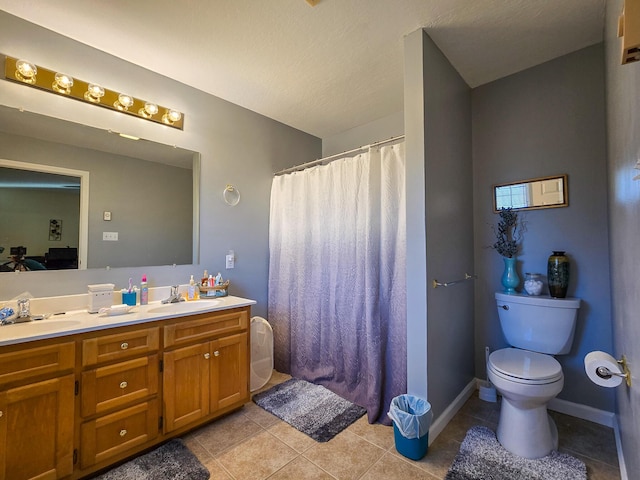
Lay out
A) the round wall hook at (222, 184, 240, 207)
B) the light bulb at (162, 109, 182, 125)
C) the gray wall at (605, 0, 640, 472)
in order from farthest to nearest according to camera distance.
Result: the round wall hook at (222, 184, 240, 207), the light bulb at (162, 109, 182, 125), the gray wall at (605, 0, 640, 472)

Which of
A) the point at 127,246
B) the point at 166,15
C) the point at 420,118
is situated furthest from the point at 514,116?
the point at 127,246

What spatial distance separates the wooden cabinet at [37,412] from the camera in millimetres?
1234

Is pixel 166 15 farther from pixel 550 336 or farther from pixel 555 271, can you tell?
pixel 550 336

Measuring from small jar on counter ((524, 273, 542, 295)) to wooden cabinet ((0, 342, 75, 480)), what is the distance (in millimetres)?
2767

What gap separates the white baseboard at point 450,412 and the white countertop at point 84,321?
4.79ft

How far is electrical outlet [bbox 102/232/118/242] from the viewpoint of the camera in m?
1.92

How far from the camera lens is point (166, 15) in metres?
1.64

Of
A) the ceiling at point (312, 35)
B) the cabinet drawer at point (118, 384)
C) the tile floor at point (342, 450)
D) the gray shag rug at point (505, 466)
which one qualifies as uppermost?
the ceiling at point (312, 35)

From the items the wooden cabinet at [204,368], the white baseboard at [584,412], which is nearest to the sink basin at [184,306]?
the wooden cabinet at [204,368]

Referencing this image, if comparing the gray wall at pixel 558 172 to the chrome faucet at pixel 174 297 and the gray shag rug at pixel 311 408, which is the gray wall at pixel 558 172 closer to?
the gray shag rug at pixel 311 408

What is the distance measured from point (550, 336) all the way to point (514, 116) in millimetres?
1634

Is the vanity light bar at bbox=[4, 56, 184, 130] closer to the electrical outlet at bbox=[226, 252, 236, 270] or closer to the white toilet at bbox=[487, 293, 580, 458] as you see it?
the electrical outlet at bbox=[226, 252, 236, 270]

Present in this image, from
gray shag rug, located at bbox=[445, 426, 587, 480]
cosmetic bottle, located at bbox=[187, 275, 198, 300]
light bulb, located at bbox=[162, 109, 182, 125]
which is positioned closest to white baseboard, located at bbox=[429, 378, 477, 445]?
gray shag rug, located at bbox=[445, 426, 587, 480]

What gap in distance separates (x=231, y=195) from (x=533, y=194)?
95.4 inches
